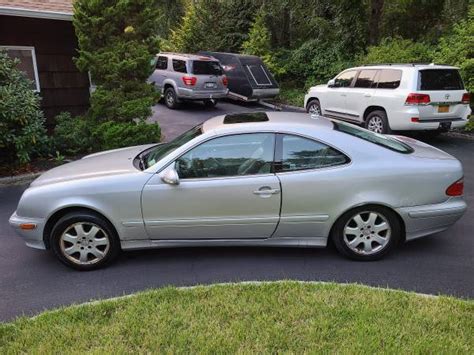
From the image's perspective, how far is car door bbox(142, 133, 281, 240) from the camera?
440 cm

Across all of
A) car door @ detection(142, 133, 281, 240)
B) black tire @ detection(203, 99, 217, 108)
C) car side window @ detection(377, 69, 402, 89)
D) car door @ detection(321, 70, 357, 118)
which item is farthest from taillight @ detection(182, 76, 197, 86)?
car door @ detection(142, 133, 281, 240)

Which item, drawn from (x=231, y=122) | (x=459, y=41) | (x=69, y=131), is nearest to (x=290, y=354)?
(x=231, y=122)

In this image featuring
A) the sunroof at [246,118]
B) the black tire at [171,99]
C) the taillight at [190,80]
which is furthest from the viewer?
the black tire at [171,99]

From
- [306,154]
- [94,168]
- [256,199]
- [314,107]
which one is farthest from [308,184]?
[314,107]

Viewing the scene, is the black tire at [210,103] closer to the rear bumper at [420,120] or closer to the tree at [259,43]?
the tree at [259,43]

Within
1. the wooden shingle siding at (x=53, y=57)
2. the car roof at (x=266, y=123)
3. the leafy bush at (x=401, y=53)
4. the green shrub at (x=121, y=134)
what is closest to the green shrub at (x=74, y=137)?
the green shrub at (x=121, y=134)

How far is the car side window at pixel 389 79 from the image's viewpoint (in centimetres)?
997

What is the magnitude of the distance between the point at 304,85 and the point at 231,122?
14975 millimetres

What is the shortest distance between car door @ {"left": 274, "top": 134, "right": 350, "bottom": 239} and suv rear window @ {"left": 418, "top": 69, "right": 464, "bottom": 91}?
6051 millimetres

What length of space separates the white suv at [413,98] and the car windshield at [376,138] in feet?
16.0

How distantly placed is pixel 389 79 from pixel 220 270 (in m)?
7.48

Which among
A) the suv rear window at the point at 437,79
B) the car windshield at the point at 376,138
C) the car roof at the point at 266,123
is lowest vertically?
the car windshield at the point at 376,138

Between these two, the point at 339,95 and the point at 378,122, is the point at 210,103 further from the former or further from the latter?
the point at 378,122

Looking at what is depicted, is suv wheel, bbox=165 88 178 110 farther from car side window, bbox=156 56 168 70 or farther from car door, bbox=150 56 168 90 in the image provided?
car side window, bbox=156 56 168 70
